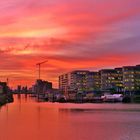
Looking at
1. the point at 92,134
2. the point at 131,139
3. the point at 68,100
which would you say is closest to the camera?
the point at 131,139

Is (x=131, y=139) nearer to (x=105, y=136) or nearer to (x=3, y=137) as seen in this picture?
(x=105, y=136)

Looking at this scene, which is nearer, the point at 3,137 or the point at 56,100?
the point at 3,137

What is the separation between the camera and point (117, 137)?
45562mm

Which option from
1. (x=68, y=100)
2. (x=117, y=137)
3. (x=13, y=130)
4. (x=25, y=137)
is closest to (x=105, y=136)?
(x=117, y=137)

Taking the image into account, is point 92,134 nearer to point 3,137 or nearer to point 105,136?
point 105,136

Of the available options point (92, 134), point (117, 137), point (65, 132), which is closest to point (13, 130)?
point (65, 132)

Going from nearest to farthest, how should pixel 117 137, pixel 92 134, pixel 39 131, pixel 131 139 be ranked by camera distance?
1. pixel 131 139
2. pixel 117 137
3. pixel 92 134
4. pixel 39 131

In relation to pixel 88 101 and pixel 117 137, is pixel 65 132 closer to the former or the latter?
pixel 117 137

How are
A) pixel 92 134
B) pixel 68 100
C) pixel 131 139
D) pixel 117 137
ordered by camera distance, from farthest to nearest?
pixel 68 100 < pixel 92 134 < pixel 117 137 < pixel 131 139

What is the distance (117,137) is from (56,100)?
5973 inches

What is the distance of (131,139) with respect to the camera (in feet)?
140

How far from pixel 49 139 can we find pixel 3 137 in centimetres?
514

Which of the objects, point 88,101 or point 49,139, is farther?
point 88,101

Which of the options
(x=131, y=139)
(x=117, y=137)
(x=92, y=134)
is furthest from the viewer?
(x=92, y=134)
